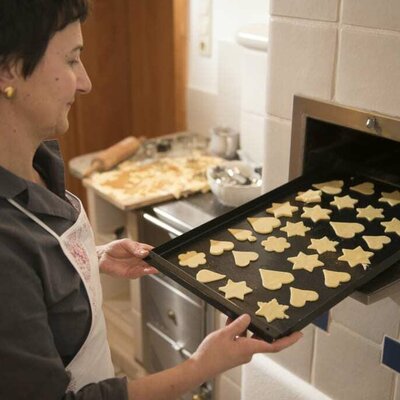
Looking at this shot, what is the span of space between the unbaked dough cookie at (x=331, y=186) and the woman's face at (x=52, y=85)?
1.71ft

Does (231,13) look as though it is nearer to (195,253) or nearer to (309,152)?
(309,152)

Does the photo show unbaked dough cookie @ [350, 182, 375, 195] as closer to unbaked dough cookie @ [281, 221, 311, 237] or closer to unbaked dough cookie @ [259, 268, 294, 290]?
unbaked dough cookie @ [281, 221, 311, 237]

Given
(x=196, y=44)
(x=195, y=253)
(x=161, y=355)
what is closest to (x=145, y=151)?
(x=196, y=44)

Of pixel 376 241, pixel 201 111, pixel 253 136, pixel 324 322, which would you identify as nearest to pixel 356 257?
pixel 376 241

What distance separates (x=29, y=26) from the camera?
78cm

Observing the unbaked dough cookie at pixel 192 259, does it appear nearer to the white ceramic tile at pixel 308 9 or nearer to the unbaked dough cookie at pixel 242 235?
the unbaked dough cookie at pixel 242 235

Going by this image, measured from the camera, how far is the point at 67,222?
0.94 meters

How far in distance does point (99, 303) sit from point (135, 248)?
0.14m

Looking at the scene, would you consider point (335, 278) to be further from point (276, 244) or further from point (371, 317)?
point (371, 317)

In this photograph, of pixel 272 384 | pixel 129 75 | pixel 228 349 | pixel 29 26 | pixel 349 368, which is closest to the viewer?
pixel 29 26

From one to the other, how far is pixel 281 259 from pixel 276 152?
303 mm

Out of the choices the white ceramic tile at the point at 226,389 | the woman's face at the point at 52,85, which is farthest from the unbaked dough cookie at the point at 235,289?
the white ceramic tile at the point at 226,389

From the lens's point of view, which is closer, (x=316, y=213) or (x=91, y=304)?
(x=91, y=304)

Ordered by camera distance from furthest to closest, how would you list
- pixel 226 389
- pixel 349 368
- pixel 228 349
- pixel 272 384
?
pixel 226 389 → pixel 272 384 → pixel 349 368 → pixel 228 349
